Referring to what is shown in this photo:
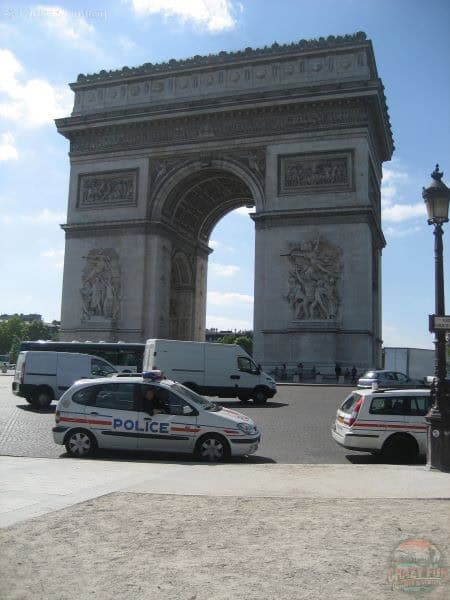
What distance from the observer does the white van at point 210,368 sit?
23.5 meters

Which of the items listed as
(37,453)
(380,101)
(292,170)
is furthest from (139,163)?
(37,453)

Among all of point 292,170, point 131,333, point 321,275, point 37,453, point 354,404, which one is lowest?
point 37,453

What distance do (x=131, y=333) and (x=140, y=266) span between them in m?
3.94

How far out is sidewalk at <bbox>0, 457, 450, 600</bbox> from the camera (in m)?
4.45

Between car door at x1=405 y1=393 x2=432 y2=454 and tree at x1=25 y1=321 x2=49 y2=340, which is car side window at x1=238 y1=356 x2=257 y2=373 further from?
tree at x1=25 y1=321 x2=49 y2=340

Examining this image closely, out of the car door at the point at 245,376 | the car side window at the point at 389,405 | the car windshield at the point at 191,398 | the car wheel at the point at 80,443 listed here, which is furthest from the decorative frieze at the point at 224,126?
the car wheel at the point at 80,443

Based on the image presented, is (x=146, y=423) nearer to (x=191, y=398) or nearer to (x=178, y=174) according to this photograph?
(x=191, y=398)

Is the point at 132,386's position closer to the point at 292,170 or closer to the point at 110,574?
the point at 110,574

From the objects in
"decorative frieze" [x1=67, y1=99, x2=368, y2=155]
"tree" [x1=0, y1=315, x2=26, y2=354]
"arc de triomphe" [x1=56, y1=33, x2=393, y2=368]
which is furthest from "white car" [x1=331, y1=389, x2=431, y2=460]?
"tree" [x1=0, y1=315, x2=26, y2=354]

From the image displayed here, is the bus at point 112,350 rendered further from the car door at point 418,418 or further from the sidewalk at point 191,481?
the sidewalk at point 191,481

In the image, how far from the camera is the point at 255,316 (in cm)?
3503

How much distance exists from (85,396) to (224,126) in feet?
93.1

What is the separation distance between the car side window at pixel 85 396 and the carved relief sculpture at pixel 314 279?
907 inches

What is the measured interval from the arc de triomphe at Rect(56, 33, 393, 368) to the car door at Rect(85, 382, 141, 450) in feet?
73.3
